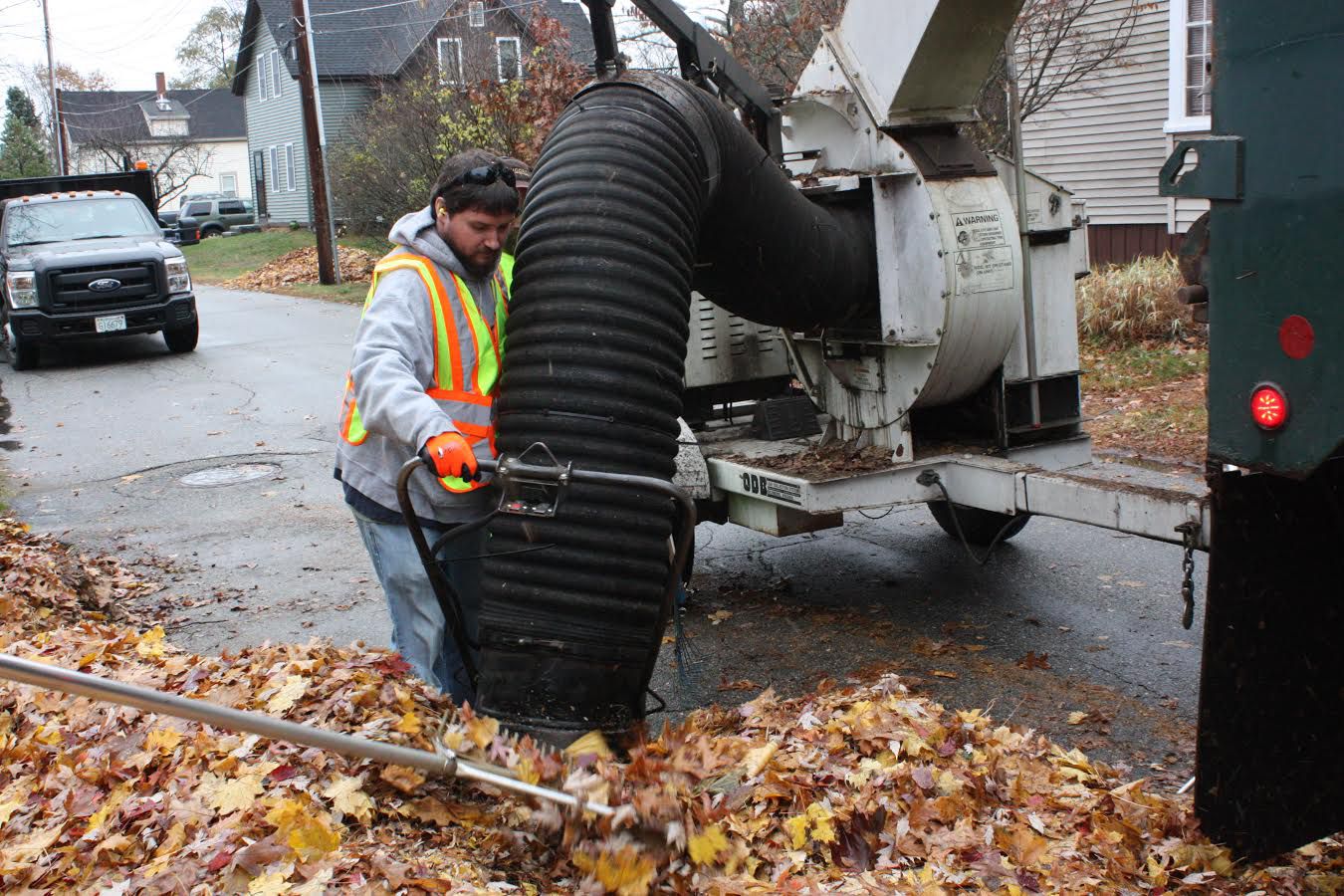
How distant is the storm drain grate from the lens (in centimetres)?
962

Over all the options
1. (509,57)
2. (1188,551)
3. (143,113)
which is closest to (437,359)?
(1188,551)

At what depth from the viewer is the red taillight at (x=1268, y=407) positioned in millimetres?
2588

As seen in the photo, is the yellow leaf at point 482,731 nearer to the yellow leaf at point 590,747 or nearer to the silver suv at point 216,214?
the yellow leaf at point 590,747

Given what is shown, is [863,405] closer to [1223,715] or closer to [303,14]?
[1223,715]

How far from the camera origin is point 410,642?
13.4 ft

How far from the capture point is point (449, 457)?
3281 millimetres

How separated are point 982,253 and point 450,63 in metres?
20.0

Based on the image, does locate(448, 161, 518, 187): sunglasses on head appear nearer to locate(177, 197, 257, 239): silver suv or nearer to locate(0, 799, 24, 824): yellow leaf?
locate(0, 799, 24, 824): yellow leaf

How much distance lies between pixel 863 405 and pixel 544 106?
11.6 m

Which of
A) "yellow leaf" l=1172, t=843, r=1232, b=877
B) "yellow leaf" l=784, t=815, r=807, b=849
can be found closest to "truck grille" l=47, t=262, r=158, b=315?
"yellow leaf" l=784, t=815, r=807, b=849

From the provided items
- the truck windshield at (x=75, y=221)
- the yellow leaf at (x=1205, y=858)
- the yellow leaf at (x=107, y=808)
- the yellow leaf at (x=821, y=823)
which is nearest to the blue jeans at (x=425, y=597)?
the yellow leaf at (x=107, y=808)

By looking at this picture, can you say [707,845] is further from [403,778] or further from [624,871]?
[403,778]

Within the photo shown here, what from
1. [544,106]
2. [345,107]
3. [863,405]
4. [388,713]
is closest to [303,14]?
[544,106]

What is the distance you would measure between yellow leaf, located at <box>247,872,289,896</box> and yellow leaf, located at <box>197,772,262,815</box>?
337 mm
